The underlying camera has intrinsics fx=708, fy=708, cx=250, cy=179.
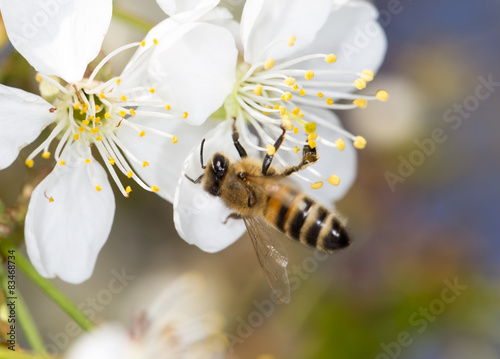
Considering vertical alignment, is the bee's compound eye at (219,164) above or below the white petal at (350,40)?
below

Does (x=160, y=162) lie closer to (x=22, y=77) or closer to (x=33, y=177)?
(x=33, y=177)

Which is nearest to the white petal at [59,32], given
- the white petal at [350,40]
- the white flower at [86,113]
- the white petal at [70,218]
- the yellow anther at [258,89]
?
the white flower at [86,113]

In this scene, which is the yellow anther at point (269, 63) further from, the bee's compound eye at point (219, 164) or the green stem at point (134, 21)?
the green stem at point (134, 21)

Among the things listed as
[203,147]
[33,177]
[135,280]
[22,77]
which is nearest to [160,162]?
[203,147]

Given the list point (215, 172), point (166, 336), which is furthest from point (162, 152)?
point (166, 336)

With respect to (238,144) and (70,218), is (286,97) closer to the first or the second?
(238,144)

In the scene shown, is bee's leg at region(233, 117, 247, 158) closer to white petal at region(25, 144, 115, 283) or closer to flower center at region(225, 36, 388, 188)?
flower center at region(225, 36, 388, 188)

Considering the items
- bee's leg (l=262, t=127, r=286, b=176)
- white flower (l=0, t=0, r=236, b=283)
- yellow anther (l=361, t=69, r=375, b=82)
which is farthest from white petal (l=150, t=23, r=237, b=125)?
yellow anther (l=361, t=69, r=375, b=82)
